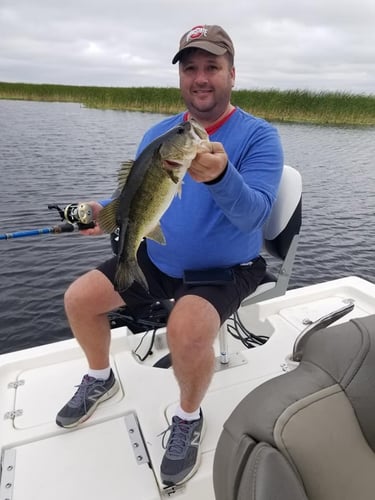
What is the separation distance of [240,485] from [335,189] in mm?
12031

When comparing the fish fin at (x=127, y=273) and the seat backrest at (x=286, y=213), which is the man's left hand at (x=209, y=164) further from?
the seat backrest at (x=286, y=213)

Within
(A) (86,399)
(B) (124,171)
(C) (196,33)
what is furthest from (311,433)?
(C) (196,33)

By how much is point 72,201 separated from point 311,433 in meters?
9.13

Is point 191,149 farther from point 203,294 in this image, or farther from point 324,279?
point 324,279

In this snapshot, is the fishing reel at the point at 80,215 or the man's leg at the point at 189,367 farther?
the fishing reel at the point at 80,215

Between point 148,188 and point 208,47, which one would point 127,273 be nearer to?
point 148,188

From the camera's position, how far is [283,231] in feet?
8.75

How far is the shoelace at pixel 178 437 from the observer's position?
2.02 metres

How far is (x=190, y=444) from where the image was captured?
6.79 feet

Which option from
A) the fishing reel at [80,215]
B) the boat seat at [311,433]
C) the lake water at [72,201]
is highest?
the fishing reel at [80,215]

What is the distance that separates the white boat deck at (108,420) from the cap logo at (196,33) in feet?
6.78

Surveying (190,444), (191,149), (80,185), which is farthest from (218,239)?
(80,185)

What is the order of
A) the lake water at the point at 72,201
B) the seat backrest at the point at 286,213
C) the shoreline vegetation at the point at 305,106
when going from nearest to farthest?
the seat backrest at the point at 286,213 → the lake water at the point at 72,201 → the shoreline vegetation at the point at 305,106

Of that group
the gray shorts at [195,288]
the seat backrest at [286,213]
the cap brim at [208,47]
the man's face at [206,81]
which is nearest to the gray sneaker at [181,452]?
the gray shorts at [195,288]
